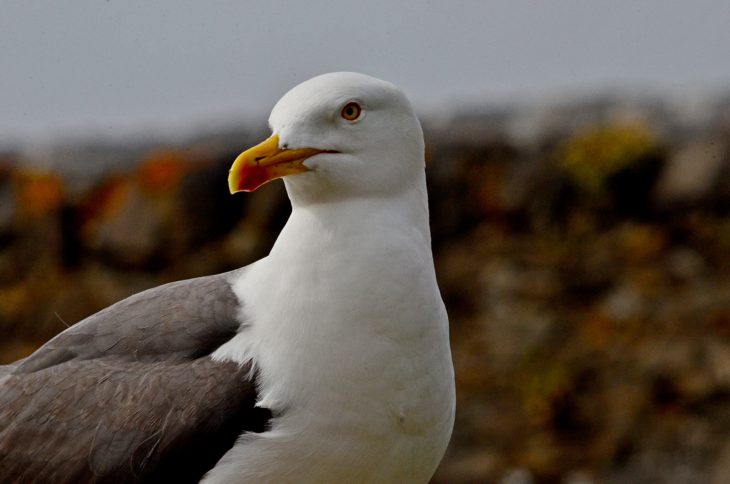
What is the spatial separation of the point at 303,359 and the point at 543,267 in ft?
9.25

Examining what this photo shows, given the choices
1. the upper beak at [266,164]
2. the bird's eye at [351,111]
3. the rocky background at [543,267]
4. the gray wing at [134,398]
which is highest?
the bird's eye at [351,111]

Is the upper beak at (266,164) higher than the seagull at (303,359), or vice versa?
the upper beak at (266,164)

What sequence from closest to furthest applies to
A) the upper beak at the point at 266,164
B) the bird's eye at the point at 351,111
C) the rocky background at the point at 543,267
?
the upper beak at the point at 266,164
the bird's eye at the point at 351,111
the rocky background at the point at 543,267

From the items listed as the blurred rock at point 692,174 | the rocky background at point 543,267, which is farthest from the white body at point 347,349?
the blurred rock at point 692,174

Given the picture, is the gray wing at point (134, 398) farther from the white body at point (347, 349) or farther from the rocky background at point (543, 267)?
the rocky background at point (543, 267)

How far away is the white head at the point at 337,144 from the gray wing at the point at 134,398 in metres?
0.49

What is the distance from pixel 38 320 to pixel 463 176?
2266 millimetres

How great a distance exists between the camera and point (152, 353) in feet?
12.4

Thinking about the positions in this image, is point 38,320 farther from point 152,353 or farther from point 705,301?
point 705,301

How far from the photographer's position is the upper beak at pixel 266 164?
3504 millimetres

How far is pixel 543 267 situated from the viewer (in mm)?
6188

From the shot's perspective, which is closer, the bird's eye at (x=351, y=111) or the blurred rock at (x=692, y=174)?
the bird's eye at (x=351, y=111)

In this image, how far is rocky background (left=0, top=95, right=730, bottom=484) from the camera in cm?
606

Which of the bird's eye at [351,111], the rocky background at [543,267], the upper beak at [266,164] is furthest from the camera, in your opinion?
the rocky background at [543,267]
